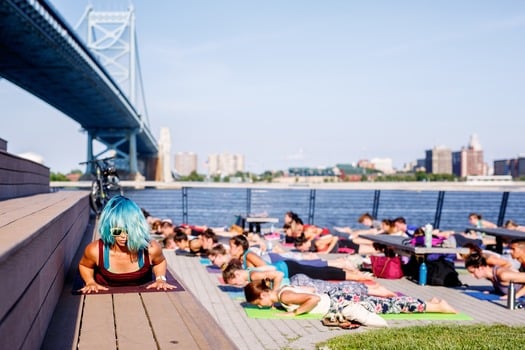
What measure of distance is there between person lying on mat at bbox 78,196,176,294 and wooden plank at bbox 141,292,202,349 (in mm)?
356

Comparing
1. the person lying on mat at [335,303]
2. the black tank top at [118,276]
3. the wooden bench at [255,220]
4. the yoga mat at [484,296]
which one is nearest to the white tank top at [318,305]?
the person lying on mat at [335,303]

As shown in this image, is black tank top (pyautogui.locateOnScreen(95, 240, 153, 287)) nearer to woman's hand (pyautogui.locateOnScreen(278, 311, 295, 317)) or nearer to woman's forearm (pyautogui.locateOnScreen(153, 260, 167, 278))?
woman's forearm (pyautogui.locateOnScreen(153, 260, 167, 278))

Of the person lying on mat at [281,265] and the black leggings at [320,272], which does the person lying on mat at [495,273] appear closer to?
the person lying on mat at [281,265]

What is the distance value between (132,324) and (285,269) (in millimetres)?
4465

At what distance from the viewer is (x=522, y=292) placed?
7.15 metres

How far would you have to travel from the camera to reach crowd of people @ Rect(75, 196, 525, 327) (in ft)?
14.4

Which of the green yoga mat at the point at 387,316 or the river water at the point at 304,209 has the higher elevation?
the green yoga mat at the point at 387,316

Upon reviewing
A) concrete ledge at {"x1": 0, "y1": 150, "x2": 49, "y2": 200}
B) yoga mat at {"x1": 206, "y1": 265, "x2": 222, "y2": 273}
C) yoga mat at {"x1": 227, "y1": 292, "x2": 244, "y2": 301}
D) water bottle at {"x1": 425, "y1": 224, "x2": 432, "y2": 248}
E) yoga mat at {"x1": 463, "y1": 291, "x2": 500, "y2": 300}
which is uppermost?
concrete ledge at {"x1": 0, "y1": 150, "x2": 49, "y2": 200}

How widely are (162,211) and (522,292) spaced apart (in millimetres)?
29415

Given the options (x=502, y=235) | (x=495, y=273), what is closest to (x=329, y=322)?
(x=495, y=273)

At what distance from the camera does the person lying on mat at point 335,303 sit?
605 centimetres

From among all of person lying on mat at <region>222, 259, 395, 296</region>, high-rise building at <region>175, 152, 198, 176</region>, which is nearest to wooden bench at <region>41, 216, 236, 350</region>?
person lying on mat at <region>222, 259, 395, 296</region>

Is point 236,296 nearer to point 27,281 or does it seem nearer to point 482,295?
point 482,295

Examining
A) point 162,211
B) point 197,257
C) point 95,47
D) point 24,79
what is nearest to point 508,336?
point 197,257
